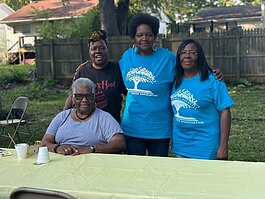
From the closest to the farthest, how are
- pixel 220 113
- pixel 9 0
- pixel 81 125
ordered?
pixel 220 113 → pixel 81 125 → pixel 9 0

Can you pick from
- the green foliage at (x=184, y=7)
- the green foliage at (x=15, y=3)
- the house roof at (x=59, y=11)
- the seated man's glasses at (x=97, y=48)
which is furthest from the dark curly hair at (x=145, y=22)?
the green foliage at (x=15, y=3)

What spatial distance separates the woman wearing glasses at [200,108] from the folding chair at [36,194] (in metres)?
1.34

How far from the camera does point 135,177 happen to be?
2715 millimetres

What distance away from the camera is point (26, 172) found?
2924 mm

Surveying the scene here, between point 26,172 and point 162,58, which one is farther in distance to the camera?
point 162,58

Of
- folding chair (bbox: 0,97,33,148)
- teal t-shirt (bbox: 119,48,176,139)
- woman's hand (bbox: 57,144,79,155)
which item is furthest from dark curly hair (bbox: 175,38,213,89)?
folding chair (bbox: 0,97,33,148)

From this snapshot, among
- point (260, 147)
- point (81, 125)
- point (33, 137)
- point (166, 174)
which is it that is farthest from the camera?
point (33, 137)

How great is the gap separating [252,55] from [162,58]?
439 inches

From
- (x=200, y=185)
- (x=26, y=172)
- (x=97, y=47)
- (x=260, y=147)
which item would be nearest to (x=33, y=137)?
(x=260, y=147)

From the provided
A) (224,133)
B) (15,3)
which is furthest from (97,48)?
(15,3)

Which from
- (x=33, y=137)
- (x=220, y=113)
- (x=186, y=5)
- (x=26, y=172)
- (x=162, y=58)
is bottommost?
(x=33, y=137)

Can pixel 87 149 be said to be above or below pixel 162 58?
below

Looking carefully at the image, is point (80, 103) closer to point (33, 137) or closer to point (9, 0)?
point (33, 137)

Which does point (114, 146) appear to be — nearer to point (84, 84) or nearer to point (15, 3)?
point (84, 84)
